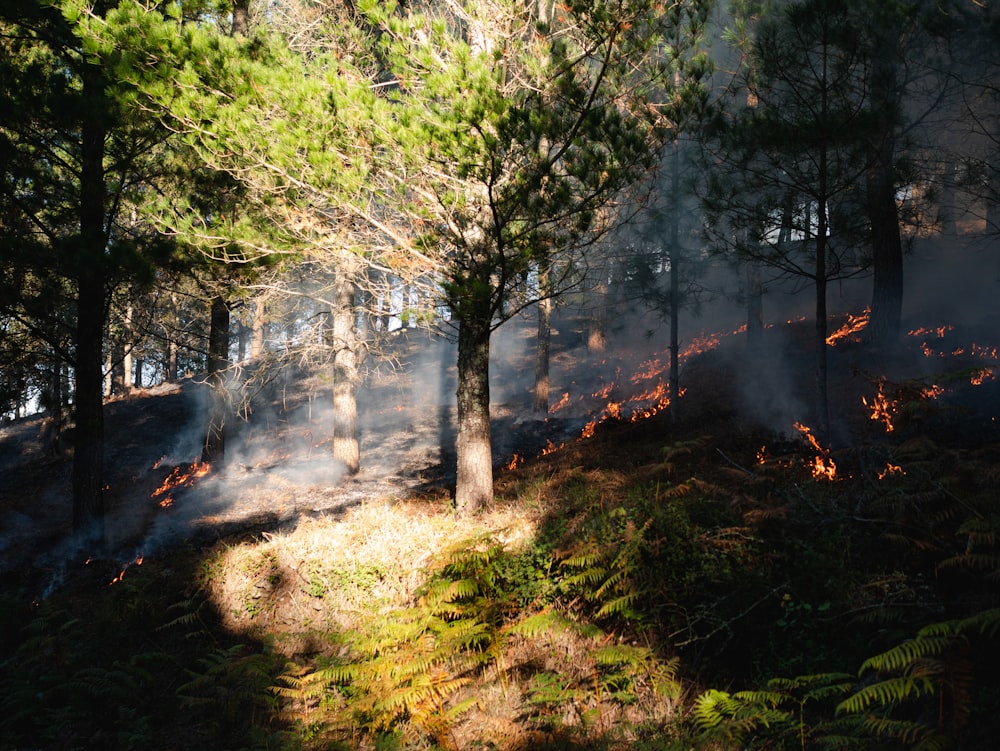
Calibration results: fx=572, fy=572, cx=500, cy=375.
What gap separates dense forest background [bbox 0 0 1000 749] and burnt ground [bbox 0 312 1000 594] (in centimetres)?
17

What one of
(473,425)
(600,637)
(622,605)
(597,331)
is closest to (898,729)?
(622,605)

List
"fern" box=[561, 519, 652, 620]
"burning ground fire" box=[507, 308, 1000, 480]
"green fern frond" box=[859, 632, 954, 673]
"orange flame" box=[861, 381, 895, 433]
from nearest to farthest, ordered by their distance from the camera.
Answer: "green fern frond" box=[859, 632, 954, 673]
"fern" box=[561, 519, 652, 620]
"burning ground fire" box=[507, 308, 1000, 480]
"orange flame" box=[861, 381, 895, 433]

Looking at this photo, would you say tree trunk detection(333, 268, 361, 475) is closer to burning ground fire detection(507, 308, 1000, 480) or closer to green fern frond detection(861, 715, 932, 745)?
burning ground fire detection(507, 308, 1000, 480)

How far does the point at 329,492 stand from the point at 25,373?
6145mm

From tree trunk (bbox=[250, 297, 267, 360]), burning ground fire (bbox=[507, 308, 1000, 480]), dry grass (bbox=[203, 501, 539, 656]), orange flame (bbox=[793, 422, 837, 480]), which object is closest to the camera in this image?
dry grass (bbox=[203, 501, 539, 656])

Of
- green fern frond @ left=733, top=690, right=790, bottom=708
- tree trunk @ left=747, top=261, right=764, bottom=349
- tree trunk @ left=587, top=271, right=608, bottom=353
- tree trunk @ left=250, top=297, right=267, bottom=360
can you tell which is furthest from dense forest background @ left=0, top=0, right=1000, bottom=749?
tree trunk @ left=587, top=271, right=608, bottom=353

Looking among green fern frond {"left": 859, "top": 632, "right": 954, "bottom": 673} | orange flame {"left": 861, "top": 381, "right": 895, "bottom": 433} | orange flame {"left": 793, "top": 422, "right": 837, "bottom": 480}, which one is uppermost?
orange flame {"left": 861, "top": 381, "right": 895, "bottom": 433}

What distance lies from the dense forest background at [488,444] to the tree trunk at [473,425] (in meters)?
0.05

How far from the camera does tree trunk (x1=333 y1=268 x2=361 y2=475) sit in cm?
1343

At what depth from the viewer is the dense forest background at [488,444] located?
Answer: 4223mm

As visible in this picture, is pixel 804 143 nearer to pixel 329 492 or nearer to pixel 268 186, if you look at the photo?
pixel 268 186

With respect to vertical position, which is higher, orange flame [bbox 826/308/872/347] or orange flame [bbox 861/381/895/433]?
orange flame [bbox 826/308/872/347]

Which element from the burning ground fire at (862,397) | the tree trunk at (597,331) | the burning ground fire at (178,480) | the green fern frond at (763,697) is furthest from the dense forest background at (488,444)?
the tree trunk at (597,331)

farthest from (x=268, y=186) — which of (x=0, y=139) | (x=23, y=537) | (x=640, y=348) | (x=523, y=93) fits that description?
(x=640, y=348)
